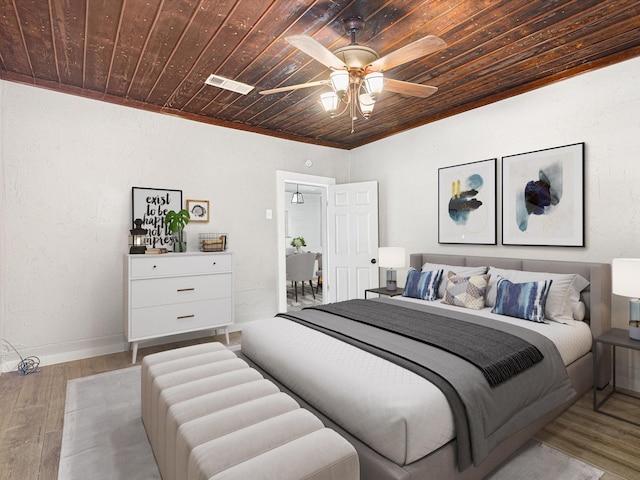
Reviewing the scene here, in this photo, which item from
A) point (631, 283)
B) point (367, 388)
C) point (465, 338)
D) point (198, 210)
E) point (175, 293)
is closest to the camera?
point (367, 388)

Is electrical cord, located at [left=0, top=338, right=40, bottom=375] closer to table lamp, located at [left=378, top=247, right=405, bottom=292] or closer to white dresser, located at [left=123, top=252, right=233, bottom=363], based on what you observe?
white dresser, located at [left=123, top=252, right=233, bottom=363]

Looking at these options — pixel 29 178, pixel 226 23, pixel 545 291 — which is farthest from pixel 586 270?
pixel 29 178

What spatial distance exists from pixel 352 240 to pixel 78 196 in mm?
3230

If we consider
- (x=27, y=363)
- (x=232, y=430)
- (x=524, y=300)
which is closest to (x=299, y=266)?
(x=27, y=363)

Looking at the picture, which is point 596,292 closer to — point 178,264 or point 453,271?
point 453,271

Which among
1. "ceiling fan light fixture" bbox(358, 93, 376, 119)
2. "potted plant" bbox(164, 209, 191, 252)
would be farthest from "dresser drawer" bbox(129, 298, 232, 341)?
"ceiling fan light fixture" bbox(358, 93, 376, 119)

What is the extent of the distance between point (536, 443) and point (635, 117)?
247 centimetres

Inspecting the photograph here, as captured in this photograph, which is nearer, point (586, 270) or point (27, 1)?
point (27, 1)

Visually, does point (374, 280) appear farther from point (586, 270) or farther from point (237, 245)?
point (586, 270)

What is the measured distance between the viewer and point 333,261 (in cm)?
514

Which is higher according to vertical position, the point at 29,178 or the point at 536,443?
the point at 29,178

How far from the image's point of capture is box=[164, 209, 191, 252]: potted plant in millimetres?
3613

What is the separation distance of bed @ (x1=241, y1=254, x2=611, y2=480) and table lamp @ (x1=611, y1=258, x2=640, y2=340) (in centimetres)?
26

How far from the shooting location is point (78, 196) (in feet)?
11.1
